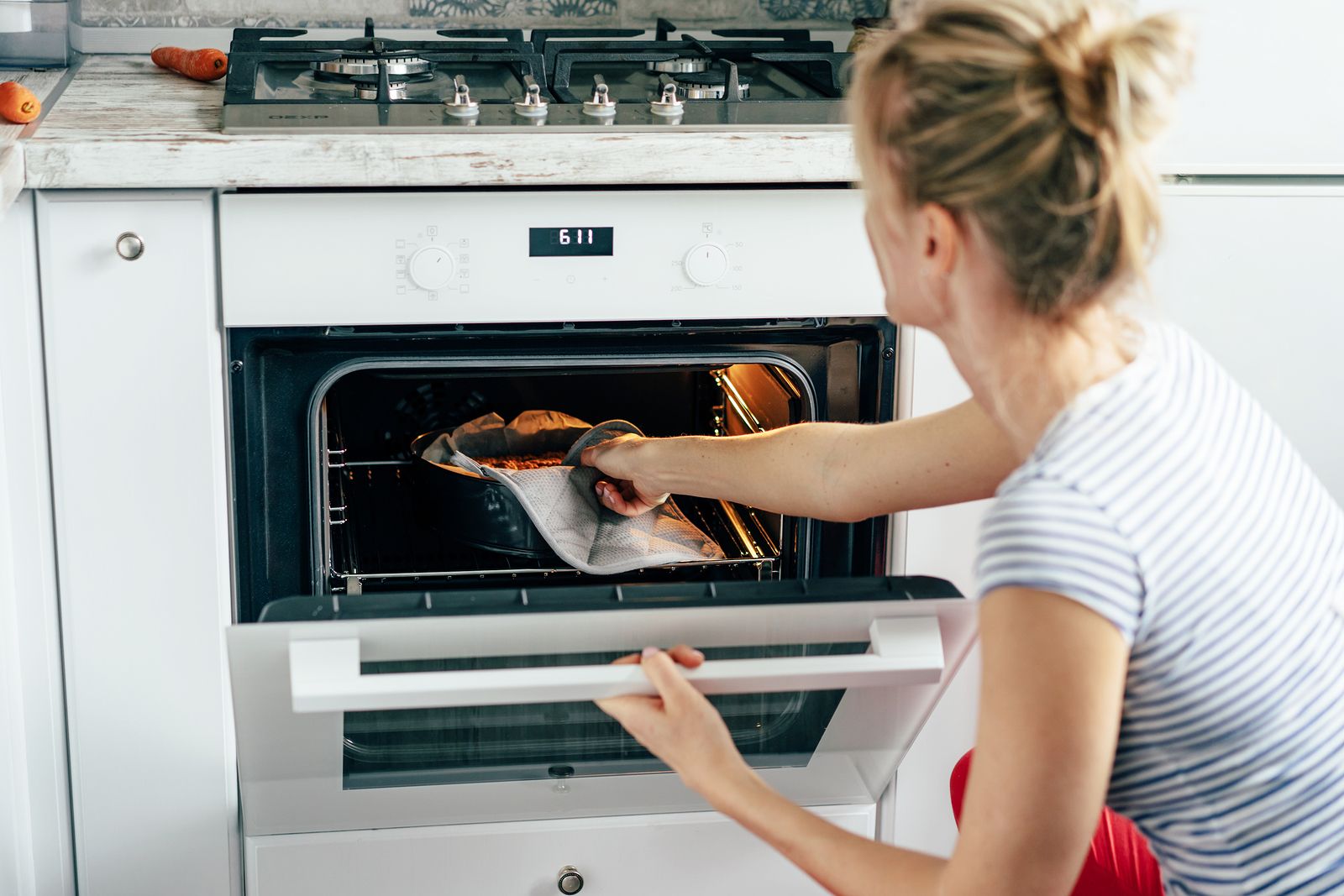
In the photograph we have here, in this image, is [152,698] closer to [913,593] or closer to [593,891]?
[593,891]

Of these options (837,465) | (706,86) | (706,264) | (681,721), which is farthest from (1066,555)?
(706,86)

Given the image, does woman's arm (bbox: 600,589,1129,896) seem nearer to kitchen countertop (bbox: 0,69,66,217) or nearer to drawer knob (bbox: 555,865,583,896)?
drawer knob (bbox: 555,865,583,896)

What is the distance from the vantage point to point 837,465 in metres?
1.30

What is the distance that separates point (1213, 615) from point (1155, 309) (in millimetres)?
198

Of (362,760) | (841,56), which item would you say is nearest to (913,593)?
(362,760)

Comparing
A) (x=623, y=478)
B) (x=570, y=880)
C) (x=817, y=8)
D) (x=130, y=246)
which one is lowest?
(x=570, y=880)

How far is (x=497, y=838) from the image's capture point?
1.51 meters

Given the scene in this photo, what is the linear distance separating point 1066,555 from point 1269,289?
0.90 meters

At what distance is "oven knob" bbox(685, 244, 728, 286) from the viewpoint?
4.54 ft

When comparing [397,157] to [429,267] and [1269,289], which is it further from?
[1269,289]

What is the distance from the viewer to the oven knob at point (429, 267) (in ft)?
4.40

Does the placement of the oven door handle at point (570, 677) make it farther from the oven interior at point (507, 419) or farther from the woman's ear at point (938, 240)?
the woman's ear at point (938, 240)

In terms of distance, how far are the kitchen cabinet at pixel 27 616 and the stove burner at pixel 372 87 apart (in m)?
0.34

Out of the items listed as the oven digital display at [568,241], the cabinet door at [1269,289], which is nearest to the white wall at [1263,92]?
the cabinet door at [1269,289]
